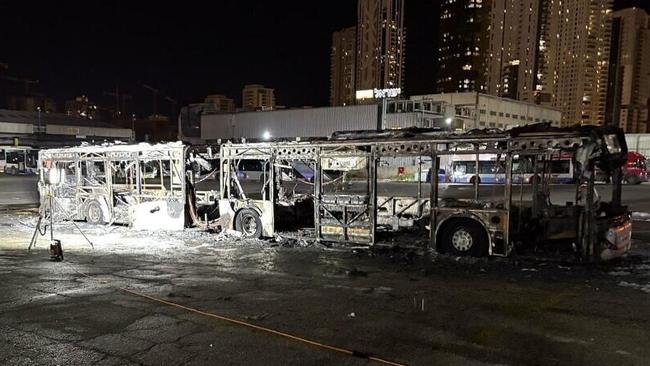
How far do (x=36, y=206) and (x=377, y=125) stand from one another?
36.4 metres

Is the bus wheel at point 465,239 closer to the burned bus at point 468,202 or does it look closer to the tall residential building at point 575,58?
the burned bus at point 468,202

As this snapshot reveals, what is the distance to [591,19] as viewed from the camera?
355 feet

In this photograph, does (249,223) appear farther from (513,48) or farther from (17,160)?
(513,48)

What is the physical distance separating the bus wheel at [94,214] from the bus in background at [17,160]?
40.5m

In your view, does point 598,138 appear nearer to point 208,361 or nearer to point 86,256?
point 208,361

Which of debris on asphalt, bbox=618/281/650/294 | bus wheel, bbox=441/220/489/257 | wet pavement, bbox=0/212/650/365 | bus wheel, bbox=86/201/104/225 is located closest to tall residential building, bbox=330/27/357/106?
bus wheel, bbox=86/201/104/225

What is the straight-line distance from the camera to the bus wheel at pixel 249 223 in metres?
13.6

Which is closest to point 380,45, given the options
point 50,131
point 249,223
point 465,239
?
point 50,131

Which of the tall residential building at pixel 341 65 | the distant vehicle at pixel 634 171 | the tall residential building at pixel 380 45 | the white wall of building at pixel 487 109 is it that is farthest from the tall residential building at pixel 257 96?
the distant vehicle at pixel 634 171

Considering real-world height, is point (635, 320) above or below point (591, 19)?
below

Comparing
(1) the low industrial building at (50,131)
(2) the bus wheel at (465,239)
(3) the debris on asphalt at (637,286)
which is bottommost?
(3) the debris on asphalt at (637,286)

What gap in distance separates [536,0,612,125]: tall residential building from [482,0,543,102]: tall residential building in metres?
3.93

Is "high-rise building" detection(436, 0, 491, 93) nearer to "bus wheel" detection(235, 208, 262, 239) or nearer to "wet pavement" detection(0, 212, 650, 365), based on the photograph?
"bus wheel" detection(235, 208, 262, 239)

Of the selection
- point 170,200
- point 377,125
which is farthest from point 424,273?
point 377,125
